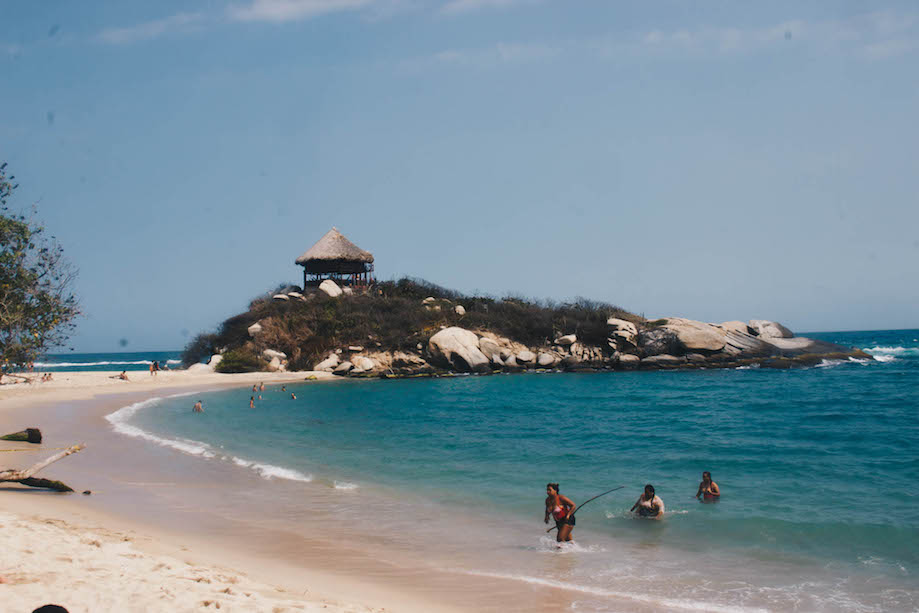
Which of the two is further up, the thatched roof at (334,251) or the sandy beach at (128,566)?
the thatched roof at (334,251)

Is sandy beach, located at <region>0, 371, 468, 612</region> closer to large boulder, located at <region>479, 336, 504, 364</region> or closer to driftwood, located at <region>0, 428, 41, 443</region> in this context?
driftwood, located at <region>0, 428, 41, 443</region>

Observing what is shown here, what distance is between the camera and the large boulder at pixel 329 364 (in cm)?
4500

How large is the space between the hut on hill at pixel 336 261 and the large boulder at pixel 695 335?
24774 mm

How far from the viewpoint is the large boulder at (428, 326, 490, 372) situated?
44781 millimetres

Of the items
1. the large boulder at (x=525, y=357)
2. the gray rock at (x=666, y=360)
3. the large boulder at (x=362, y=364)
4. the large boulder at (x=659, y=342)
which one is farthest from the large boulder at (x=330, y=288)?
the gray rock at (x=666, y=360)

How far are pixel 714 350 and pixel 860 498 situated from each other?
35323mm

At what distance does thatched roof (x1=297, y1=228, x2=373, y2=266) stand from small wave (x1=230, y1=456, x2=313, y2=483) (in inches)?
1428

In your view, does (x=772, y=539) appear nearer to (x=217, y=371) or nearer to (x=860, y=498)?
(x=860, y=498)

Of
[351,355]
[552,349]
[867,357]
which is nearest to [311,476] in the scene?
[351,355]

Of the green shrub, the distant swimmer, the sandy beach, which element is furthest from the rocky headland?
the distant swimmer

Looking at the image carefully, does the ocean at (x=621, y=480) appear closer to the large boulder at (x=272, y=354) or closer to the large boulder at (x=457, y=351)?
the large boulder at (x=457, y=351)

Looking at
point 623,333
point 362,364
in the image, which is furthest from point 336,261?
point 623,333

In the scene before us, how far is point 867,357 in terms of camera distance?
Answer: 52.1m

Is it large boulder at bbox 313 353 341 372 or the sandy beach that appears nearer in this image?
the sandy beach
